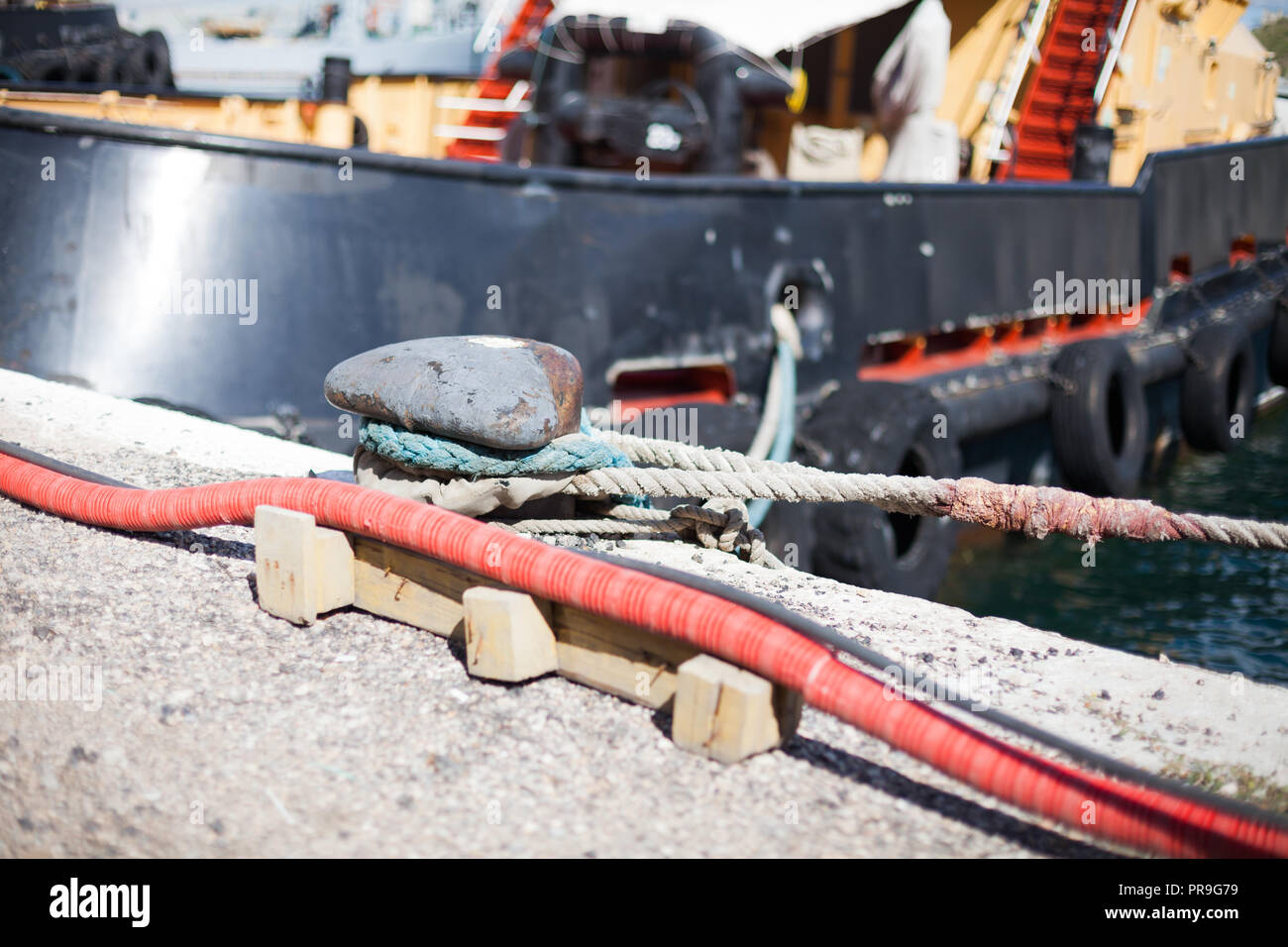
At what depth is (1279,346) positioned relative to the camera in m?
9.52

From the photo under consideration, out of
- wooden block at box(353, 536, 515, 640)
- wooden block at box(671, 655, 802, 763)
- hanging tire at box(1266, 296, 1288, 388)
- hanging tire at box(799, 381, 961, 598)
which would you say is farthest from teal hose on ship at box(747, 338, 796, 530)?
hanging tire at box(1266, 296, 1288, 388)

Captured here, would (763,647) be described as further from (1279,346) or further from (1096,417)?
(1279,346)

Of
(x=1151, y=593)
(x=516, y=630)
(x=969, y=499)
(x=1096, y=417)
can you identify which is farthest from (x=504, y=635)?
(x=1096, y=417)

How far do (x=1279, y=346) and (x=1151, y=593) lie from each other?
5173 mm

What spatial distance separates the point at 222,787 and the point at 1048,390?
602cm

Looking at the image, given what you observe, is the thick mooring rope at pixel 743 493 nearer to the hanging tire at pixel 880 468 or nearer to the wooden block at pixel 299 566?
the wooden block at pixel 299 566

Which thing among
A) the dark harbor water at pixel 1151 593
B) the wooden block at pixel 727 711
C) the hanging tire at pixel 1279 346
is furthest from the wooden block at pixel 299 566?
the hanging tire at pixel 1279 346

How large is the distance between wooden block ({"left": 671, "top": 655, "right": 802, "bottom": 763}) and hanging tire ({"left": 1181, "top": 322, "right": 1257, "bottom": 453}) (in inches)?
292

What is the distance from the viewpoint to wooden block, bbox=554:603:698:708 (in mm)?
1884

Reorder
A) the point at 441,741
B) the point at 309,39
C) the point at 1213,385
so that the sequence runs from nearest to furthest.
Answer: the point at 441,741 → the point at 1213,385 → the point at 309,39

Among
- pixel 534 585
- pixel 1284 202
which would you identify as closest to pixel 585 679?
pixel 534 585

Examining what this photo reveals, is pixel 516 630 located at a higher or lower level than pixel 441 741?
higher

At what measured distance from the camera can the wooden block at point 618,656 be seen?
1.88m
